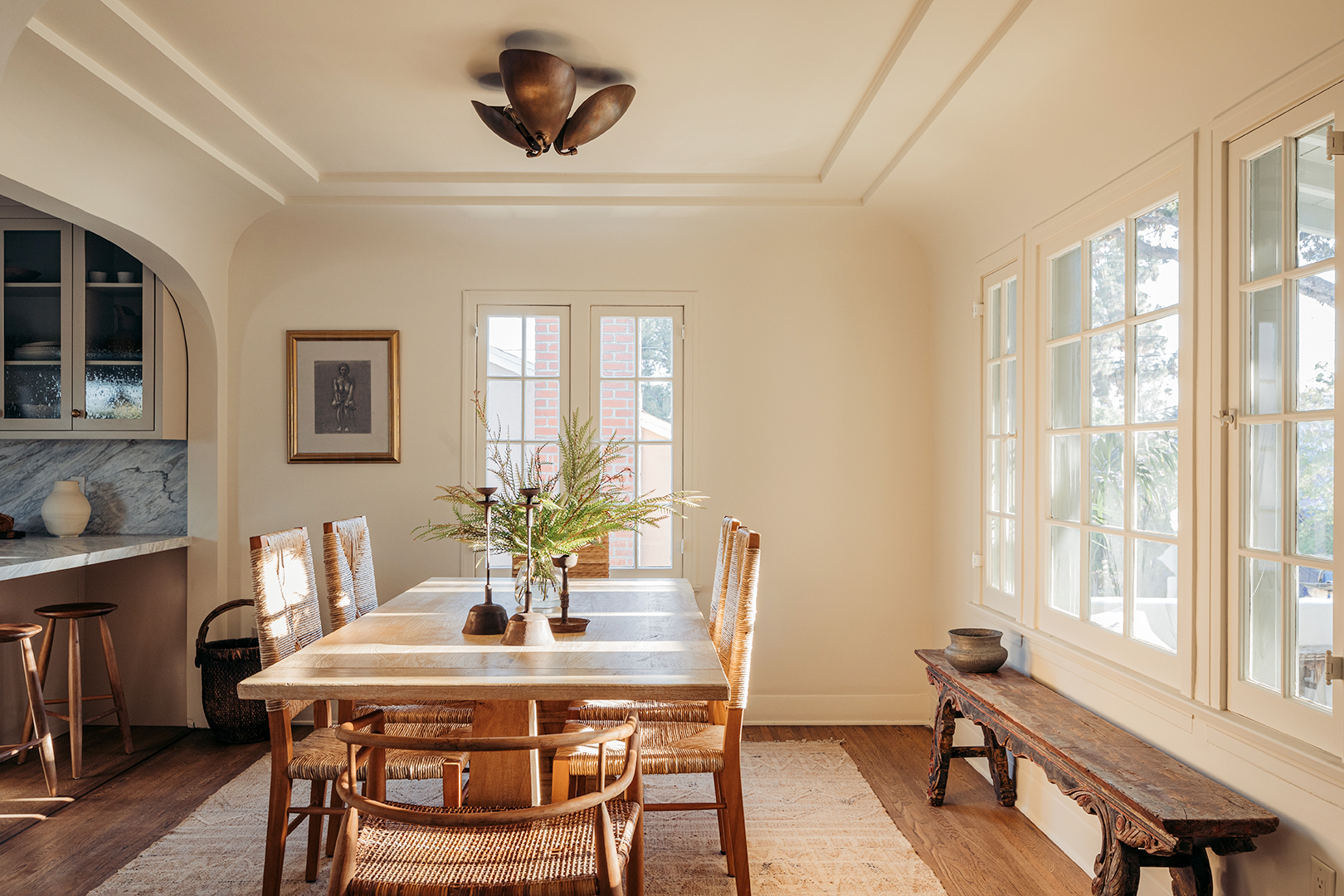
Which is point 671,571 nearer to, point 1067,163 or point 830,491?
point 830,491

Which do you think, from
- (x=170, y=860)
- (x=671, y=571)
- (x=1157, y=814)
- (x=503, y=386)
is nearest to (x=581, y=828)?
(x=1157, y=814)

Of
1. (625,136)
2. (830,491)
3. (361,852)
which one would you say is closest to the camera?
(361,852)

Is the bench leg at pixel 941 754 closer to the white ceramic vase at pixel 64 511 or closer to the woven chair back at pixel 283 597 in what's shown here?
the woven chair back at pixel 283 597

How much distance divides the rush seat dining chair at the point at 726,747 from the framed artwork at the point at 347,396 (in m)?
2.25

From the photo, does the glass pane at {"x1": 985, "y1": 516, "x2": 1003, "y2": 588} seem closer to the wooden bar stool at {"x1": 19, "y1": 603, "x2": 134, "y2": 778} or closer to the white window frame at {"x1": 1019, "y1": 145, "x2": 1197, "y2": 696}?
the white window frame at {"x1": 1019, "y1": 145, "x2": 1197, "y2": 696}

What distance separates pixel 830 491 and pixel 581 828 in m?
2.74

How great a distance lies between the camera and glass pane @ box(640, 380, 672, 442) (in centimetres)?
423

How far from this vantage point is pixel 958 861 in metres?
2.69

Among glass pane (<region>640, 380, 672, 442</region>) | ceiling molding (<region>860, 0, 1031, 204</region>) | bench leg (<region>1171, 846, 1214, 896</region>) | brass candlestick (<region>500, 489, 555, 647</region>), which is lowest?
bench leg (<region>1171, 846, 1214, 896</region>)

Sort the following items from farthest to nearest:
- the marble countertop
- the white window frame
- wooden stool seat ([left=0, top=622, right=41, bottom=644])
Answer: wooden stool seat ([left=0, top=622, right=41, bottom=644]) < the marble countertop < the white window frame

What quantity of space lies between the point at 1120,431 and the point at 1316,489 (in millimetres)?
765

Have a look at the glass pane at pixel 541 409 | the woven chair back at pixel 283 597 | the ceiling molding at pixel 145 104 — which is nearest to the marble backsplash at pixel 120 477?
the ceiling molding at pixel 145 104

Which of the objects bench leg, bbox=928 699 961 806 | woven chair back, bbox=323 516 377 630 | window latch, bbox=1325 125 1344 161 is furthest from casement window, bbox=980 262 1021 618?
woven chair back, bbox=323 516 377 630

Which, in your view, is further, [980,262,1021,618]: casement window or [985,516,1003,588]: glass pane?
[985,516,1003,588]: glass pane
